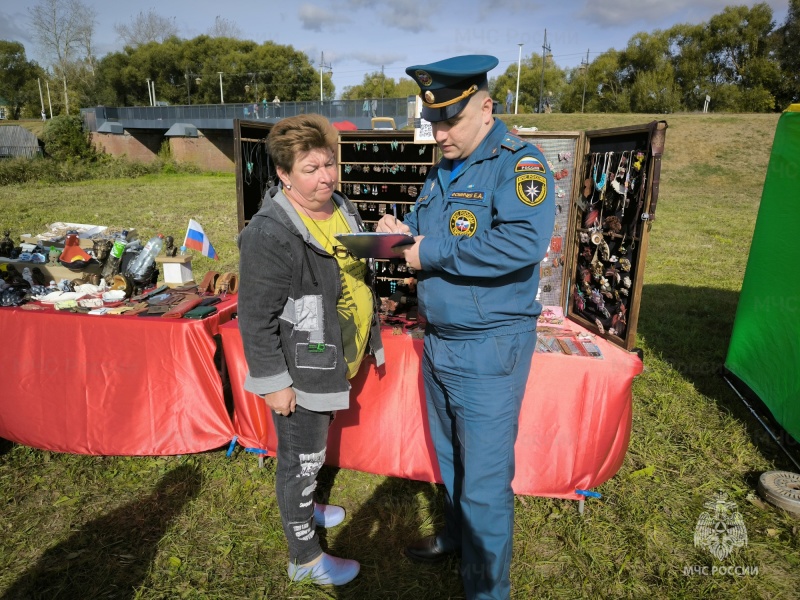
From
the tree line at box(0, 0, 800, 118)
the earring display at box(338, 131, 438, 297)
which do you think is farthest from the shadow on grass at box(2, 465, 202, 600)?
the tree line at box(0, 0, 800, 118)

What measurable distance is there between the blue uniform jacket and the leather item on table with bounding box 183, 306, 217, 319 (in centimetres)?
164

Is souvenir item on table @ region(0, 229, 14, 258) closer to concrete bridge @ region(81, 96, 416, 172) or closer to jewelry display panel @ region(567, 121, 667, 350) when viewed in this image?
jewelry display panel @ region(567, 121, 667, 350)

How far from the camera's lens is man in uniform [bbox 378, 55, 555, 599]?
1.57 meters

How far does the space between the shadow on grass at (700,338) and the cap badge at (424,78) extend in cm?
331

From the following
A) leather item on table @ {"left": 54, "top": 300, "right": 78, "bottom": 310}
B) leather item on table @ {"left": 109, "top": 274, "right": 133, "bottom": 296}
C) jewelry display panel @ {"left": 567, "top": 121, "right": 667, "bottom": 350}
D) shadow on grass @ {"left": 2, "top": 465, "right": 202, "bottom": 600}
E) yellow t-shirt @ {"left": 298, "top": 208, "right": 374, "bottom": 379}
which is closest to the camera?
yellow t-shirt @ {"left": 298, "top": 208, "right": 374, "bottom": 379}

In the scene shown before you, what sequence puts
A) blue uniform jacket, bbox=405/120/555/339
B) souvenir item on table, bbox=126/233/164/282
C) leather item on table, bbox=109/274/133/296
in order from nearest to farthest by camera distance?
1. blue uniform jacket, bbox=405/120/555/339
2. leather item on table, bbox=109/274/133/296
3. souvenir item on table, bbox=126/233/164/282

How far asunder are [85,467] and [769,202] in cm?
492

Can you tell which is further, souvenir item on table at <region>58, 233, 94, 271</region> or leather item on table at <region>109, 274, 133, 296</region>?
souvenir item on table at <region>58, 233, 94, 271</region>

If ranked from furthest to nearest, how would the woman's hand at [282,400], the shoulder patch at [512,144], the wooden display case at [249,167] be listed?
the wooden display case at [249,167] < the woman's hand at [282,400] < the shoulder patch at [512,144]

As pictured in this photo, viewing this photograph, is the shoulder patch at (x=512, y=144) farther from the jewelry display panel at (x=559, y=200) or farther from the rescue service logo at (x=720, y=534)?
the rescue service logo at (x=720, y=534)

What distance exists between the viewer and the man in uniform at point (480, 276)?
1.57 m

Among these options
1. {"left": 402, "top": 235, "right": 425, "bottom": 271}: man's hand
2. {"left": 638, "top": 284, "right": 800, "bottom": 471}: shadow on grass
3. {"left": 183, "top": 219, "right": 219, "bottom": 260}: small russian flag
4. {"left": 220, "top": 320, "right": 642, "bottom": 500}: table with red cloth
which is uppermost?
{"left": 402, "top": 235, "right": 425, "bottom": 271}: man's hand

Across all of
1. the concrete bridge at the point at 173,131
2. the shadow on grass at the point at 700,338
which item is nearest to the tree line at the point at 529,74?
the concrete bridge at the point at 173,131

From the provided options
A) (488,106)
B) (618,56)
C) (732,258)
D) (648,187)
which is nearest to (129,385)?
(488,106)
